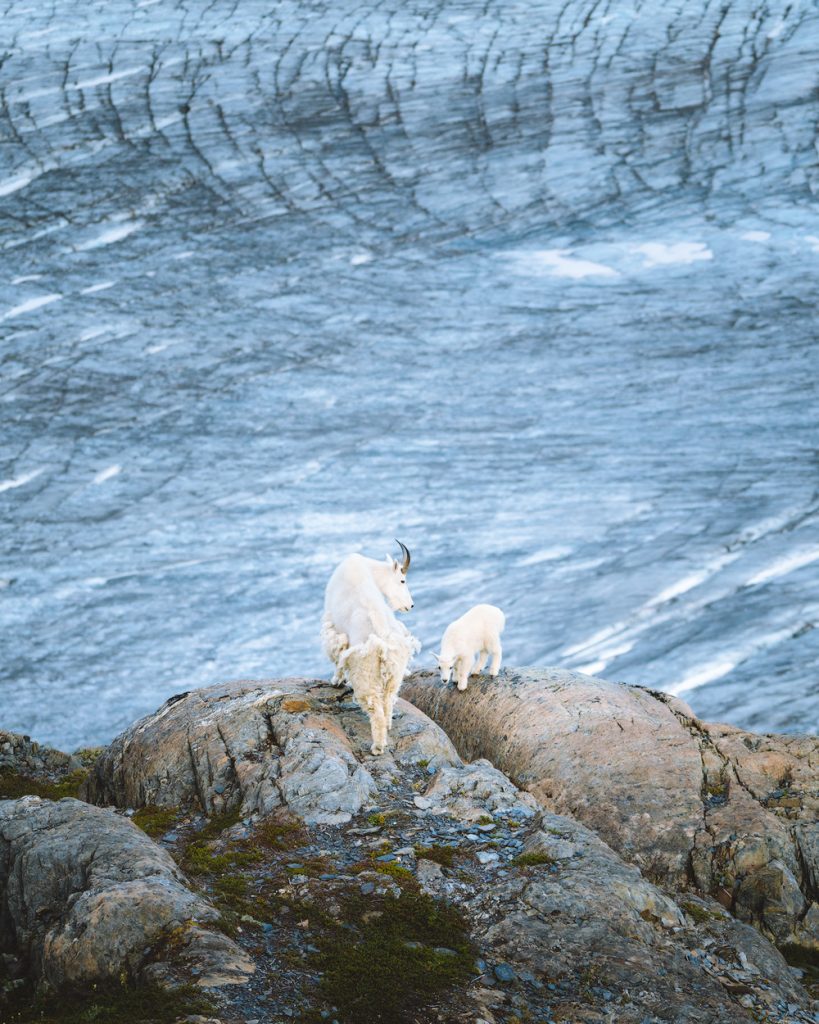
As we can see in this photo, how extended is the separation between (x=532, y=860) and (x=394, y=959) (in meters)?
1.20

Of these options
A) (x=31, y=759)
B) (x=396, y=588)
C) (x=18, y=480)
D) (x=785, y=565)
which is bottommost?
(x=785, y=565)

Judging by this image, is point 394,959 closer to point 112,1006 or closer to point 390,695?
point 112,1006

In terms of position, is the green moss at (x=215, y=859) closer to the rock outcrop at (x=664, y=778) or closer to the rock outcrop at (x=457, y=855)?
the rock outcrop at (x=457, y=855)

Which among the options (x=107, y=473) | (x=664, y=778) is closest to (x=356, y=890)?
(x=664, y=778)

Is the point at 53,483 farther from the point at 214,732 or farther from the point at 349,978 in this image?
the point at 349,978

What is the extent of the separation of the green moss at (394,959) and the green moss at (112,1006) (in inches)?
24.9

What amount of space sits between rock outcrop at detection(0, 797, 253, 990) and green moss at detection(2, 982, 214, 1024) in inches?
2.6

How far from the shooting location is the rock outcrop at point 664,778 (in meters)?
6.71

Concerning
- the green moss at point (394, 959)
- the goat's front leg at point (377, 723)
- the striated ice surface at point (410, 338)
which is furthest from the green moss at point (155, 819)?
the striated ice surface at point (410, 338)

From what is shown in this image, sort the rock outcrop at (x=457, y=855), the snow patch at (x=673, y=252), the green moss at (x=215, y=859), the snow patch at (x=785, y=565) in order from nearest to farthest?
1. the rock outcrop at (x=457, y=855)
2. the green moss at (x=215, y=859)
3. the snow patch at (x=785, y=565)
4. the snow patch at (x=673, y=252)

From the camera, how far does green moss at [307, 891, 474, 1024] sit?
4.77 metres

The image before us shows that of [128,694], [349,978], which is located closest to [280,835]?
[349,978]

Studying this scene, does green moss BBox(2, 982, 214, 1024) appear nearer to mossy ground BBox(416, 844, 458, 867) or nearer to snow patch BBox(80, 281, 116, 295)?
mossy ground BBox(416, 844, 458, 867)

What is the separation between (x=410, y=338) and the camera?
22406 millimetres
